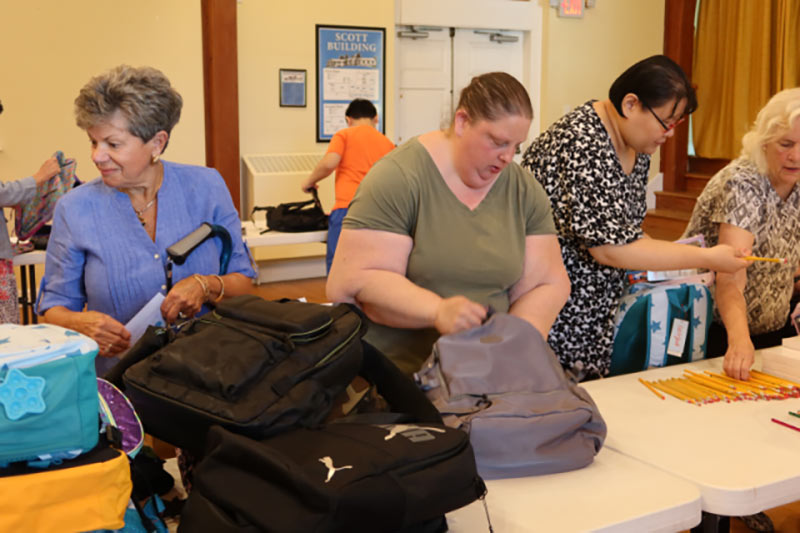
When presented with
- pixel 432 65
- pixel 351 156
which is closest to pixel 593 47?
pixel 432 65

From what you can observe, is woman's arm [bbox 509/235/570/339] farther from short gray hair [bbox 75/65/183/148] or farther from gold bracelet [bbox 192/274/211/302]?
short gray hair [bbox 75/65/183/148]

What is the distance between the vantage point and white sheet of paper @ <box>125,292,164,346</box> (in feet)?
6.72

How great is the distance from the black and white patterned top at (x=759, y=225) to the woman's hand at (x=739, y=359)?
42 centimetres

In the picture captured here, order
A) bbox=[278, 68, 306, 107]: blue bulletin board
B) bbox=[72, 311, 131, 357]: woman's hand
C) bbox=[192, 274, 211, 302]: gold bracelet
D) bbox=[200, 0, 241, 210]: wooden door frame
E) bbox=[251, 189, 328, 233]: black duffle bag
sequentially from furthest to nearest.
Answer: bbox=[278, 68, 306, 107]: blue bulletin board → bbox=[200, 0, 241, 210]: wooden door frame → bbox=[251, 189, 328, 233]: black duffle bag → bbox=[192, 274, 211, 302]: gold bracelet → bbox=[72, 311, 131, 357]: woman's hand

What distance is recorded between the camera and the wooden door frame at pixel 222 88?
23.5 feet

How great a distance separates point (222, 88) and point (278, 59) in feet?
2.25

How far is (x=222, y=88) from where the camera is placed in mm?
7262

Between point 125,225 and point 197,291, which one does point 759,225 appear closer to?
point 197,291

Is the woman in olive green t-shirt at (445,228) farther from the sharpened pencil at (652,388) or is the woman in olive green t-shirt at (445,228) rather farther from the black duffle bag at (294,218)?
the black duffle bag at (294,218)

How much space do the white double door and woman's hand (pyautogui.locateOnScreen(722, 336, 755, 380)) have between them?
643 cm

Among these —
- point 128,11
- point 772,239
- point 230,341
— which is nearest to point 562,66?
point 128,11

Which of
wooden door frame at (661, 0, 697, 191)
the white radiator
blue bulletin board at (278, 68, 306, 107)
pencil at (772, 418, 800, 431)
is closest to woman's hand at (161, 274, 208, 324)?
pencil at (772, 418, 800, 431)

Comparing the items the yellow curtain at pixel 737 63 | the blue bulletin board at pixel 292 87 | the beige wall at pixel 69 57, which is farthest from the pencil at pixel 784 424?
the yellow curtain at pixel 737 63

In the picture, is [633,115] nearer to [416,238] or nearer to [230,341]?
[416,238]
